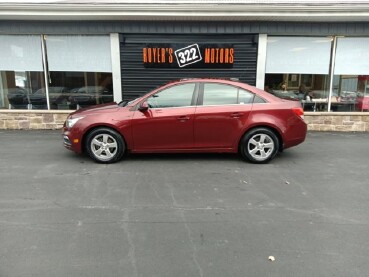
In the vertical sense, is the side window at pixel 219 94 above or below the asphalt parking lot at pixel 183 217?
above

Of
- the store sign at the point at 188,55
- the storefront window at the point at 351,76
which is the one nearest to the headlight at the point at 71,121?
the store sign at the point at 188,55

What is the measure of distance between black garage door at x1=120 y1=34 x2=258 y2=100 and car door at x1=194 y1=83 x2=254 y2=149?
301 centimetres

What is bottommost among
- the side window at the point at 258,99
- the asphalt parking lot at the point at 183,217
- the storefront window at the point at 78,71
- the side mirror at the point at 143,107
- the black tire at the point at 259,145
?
the asphalt parking lot at the point at 183,217

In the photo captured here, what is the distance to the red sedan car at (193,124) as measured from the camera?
555 cm

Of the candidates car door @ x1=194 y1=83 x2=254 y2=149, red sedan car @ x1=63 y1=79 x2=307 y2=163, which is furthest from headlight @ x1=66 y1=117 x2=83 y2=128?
car door @ x1=194 y1=83 x2=254 y2=149

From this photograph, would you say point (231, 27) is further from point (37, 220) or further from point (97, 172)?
point (37, 220)

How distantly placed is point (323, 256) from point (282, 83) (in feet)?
21.4

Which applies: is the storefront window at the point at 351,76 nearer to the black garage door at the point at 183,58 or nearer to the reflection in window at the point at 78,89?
the black garage door at the point at 183,58

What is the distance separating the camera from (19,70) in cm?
873

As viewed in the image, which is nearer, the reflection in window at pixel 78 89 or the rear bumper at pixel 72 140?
the rear bumper at pixel 72 140

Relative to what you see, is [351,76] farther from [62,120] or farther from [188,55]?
[62,120]

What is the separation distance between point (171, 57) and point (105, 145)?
3782mm

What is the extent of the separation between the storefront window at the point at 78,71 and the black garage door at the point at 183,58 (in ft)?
1.87

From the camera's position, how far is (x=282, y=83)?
8.73m
